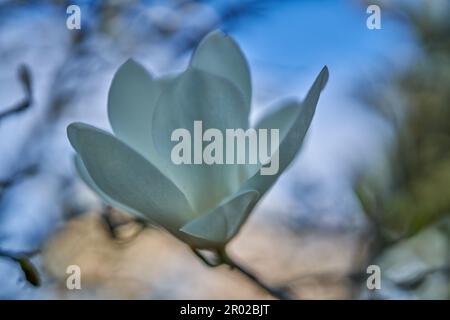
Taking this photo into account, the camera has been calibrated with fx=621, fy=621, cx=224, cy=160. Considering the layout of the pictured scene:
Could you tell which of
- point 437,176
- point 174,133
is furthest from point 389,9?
point 174,133

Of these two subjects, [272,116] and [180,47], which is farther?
[180,47]

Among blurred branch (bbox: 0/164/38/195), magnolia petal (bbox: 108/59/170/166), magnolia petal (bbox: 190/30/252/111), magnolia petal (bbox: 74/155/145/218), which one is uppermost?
magnolia petal (bbox: 190/30/252/111)

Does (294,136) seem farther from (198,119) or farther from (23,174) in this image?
(23,174)

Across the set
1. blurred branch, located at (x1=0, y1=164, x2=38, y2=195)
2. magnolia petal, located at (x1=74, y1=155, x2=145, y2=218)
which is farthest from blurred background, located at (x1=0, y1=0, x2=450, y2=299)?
magnolia petal, located at (x1=74, y1=155, x2=145, y2=218)

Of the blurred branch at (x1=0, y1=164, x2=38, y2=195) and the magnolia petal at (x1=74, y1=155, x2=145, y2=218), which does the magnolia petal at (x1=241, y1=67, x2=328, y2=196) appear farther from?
the blurred branch at (x1=0, y1=164, x2=38, y2=195)

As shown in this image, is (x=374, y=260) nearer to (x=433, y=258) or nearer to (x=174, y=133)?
(x=433, y=258)

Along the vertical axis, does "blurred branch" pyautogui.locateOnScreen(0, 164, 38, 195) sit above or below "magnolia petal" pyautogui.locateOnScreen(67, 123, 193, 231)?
below

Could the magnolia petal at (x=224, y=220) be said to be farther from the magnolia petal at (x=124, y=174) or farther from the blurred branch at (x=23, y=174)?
the blurred branch at (x=23, y=174)

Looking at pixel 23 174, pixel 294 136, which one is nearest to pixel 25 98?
pixel 23 174
